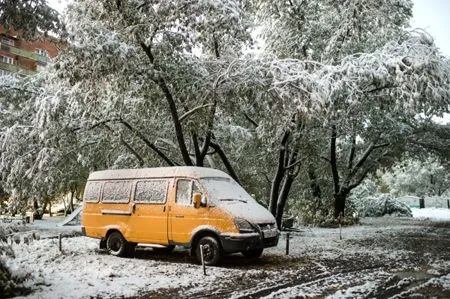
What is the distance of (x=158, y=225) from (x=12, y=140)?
7.16 m

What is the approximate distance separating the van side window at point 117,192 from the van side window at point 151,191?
0.37 meters

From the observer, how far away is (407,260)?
1178 centimetres

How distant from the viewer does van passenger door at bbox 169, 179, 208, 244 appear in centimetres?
1116

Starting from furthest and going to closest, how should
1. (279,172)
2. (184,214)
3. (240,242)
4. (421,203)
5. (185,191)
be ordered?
(421,203) → (279,172) → (185,191) → (184,214) → (240,242)

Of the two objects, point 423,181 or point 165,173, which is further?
point 423,181

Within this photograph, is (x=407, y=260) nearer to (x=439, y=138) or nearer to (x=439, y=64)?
(x=439, y=64)

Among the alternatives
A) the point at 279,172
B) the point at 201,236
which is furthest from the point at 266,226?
the point at 279,172

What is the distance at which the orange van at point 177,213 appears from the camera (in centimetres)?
1075

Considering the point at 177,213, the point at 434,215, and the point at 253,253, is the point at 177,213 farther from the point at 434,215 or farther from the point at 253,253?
the point at 434,215

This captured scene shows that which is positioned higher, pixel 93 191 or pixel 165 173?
pixel 165 173

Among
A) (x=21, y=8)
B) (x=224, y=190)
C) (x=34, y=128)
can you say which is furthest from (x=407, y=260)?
(x=34, y=128)

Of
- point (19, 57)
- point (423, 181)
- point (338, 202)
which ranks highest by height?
point (19, 57)

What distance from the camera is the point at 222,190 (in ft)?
38.5

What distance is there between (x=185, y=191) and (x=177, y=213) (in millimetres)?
609
